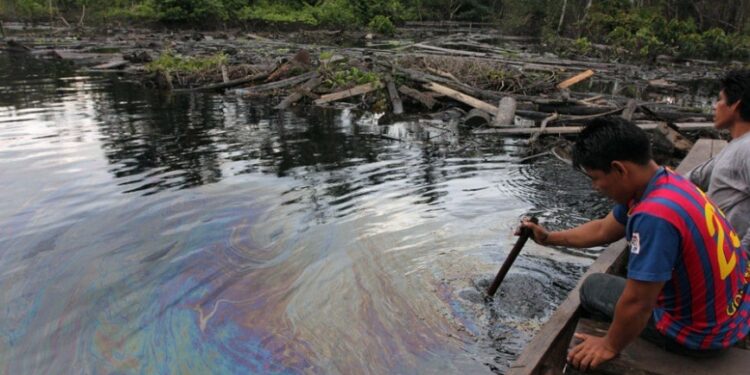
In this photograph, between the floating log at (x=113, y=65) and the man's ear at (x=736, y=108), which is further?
the floating log at (x=113, y=65)

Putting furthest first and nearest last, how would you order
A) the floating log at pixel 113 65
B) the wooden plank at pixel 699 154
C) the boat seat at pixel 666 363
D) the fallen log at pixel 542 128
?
the floating log at pixel 113 65, the fallen log at pixel 542 128, the wooden plank at pixel 699 154, the boat seat at pixel 666 363

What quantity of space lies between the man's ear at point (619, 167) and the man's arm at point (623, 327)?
1.58ft

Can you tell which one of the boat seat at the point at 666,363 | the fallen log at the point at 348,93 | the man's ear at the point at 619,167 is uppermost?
the man's ear at the point at 619,167

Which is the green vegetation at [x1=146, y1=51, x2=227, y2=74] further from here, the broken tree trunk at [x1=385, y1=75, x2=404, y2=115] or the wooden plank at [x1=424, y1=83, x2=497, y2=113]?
the wooden plank at [x1=424, y1=83, x2=497, y2=113]

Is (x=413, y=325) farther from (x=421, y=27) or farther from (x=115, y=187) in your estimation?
(x=421, y=27)

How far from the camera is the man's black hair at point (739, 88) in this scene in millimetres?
3215

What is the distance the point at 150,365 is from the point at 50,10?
48270 millimetres

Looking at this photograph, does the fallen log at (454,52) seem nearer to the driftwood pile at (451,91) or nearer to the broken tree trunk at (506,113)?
the driftwood pile at (451,91)

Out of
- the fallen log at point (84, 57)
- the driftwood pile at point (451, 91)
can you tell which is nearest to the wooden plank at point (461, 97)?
the driftwood pile at point (451, 91)

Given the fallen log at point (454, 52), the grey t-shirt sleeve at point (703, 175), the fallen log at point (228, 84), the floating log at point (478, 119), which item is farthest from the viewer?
the fallen log at point (454, 52)

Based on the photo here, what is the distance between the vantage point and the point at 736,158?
3338 mm

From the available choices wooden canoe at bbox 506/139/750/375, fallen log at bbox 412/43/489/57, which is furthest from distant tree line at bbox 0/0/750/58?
wooden canoe at bbox 506/139/750/375

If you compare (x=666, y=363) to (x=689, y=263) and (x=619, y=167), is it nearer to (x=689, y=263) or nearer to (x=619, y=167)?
(x=689, y=263)

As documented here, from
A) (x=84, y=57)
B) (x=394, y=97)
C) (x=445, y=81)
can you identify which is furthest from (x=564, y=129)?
(x=84, y=57)
